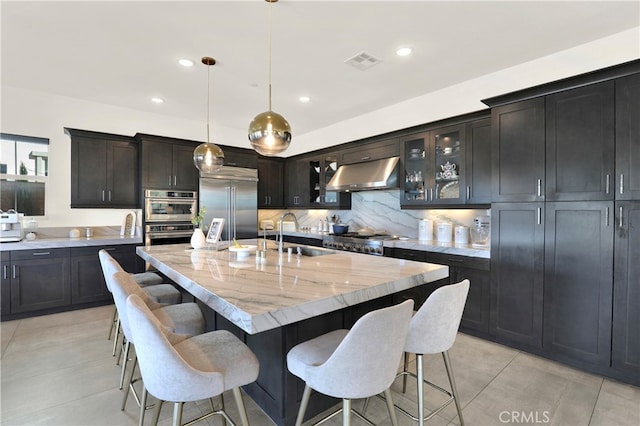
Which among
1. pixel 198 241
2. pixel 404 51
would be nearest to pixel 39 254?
pixel 198 241

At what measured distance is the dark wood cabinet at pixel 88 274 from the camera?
402cm

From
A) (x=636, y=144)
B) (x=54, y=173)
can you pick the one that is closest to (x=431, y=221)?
(x=636, y=144)

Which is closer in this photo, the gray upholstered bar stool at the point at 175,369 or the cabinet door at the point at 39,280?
the gray upholstered bar stool at the point at 175,369

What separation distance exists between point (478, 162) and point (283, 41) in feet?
7.84

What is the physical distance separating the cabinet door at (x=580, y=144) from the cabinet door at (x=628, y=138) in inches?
1.6

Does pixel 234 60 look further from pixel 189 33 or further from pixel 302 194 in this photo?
pixel 302 194

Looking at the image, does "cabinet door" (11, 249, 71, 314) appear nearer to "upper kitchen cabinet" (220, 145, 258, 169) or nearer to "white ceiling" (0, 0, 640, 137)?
"white ceiling" (0, 0, 640, 137)

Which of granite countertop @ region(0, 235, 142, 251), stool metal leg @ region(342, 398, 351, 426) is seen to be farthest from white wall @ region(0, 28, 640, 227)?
stool metal leg @ region(342, 398, 351, 426)

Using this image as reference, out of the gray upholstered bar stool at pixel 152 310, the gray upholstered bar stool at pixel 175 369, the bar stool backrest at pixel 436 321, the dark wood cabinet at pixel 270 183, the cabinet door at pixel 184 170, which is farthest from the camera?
the dark wood cabinet at pixel 270 183

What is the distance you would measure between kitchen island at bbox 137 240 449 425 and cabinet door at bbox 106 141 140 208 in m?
2.62

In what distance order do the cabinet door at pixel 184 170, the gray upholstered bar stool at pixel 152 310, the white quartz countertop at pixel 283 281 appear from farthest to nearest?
the cabinet door at pixel 184 170
the gray upholstered bar stool at pixel 152 310
the white quartz countertop at pixel 283 281

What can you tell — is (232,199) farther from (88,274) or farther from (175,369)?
(175,369)

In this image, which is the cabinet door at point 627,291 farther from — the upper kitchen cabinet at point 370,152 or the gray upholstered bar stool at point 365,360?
the upper kitchen cabinet at point 370,152

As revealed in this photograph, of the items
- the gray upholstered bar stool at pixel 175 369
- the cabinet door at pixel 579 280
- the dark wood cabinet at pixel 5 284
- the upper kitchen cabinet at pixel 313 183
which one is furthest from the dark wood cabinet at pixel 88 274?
the cabinet door at pixel 579 280
